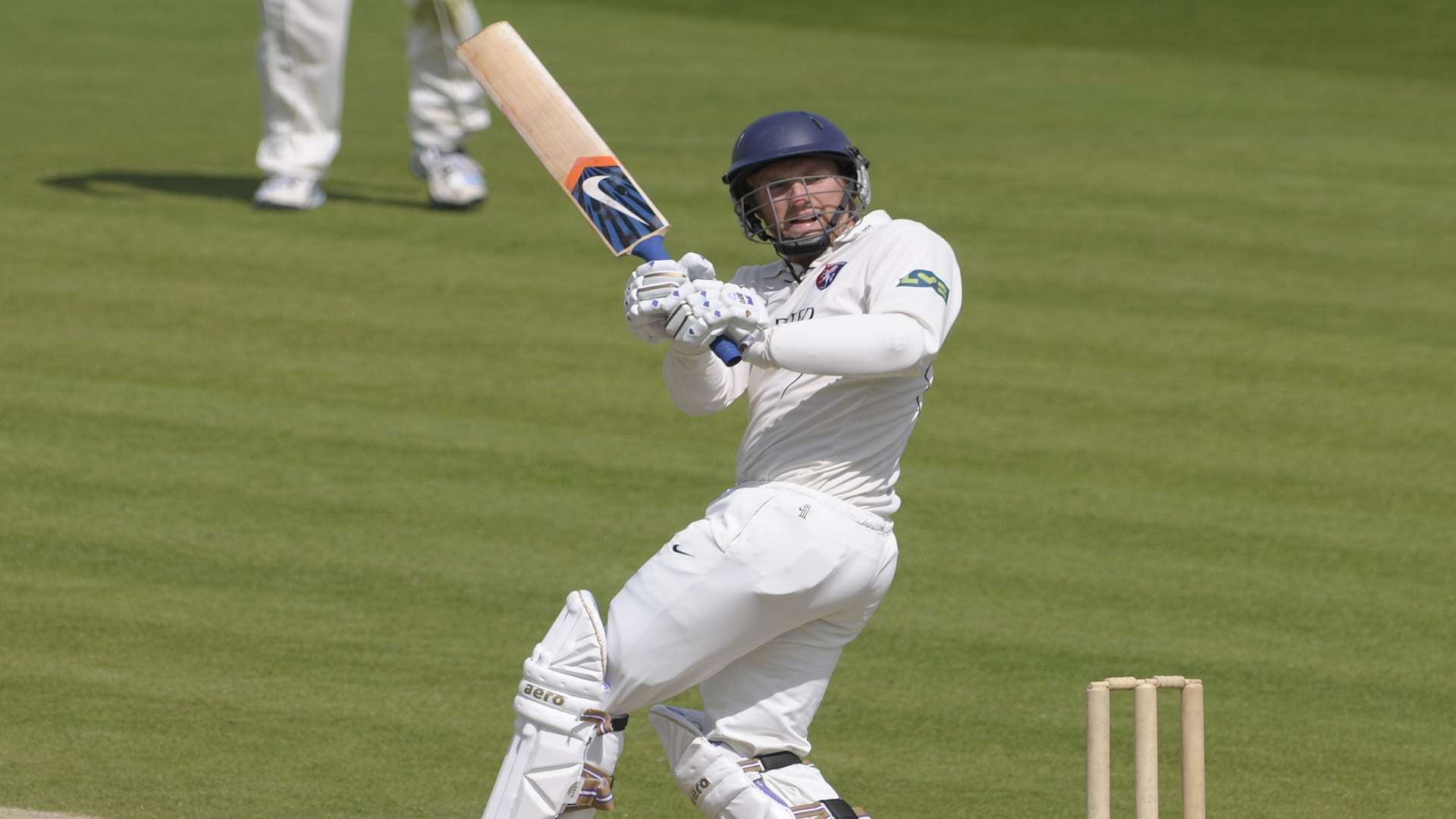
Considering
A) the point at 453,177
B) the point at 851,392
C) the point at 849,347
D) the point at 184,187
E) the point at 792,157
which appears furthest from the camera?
the point at 184,187

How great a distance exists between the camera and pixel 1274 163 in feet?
39.9

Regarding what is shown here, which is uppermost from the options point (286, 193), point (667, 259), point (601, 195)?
point (286, 193)

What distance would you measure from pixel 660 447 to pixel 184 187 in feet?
13.6

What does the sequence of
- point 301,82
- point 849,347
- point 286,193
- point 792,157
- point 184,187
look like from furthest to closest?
1. point 184,187
2. point 286,193
3. point 301,82
4. point 792,157
5. point 849,347

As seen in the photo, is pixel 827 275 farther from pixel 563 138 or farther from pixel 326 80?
pixel 326 80

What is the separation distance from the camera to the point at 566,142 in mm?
4797

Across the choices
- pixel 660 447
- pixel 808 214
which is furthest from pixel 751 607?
pixel 660 447

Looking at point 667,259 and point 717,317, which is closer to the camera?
point 717,317

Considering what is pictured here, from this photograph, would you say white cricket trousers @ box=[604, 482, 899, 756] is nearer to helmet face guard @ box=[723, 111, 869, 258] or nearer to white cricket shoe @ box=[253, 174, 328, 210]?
helmet face guard @ box=[723, 111, 869, 258]

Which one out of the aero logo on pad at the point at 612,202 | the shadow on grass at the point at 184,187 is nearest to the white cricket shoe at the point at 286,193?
the shadow on grass at the point at 184,187

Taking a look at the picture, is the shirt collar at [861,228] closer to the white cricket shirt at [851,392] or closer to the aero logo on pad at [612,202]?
the white cricket shirt at [851,392]

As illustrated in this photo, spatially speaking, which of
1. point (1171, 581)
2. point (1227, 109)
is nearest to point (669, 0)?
point (1227, 109)

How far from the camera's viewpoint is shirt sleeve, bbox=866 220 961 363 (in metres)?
4.21

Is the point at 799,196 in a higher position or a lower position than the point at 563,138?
lower
